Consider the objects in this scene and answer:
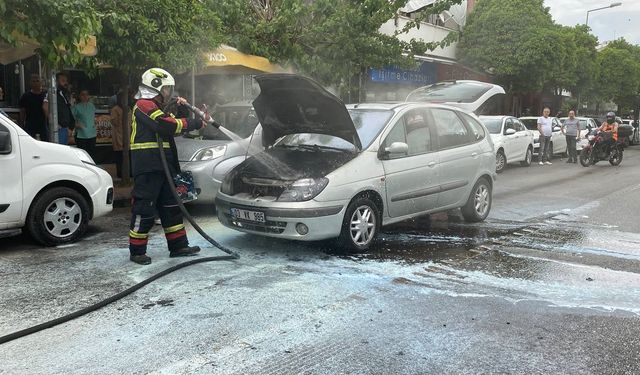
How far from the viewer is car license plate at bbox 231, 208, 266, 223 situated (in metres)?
5.54

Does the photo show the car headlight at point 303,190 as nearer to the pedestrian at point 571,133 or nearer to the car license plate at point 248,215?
the car license plate at point 248,215

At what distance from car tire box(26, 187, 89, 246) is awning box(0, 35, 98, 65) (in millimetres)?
1968

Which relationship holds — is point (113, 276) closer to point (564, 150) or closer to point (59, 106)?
point (59, 106)

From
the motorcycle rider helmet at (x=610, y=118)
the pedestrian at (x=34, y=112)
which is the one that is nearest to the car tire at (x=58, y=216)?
the pedestrian at (x=34, y=112)

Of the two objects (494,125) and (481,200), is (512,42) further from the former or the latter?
(481,200)

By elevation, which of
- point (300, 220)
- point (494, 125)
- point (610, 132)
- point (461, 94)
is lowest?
point (300, 220)

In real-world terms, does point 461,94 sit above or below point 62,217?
above

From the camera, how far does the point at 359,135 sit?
6117 mm

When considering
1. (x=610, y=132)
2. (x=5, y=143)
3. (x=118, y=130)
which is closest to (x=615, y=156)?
(x=610, y=132)

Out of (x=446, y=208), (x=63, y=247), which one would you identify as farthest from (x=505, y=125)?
(x=63, y=247)

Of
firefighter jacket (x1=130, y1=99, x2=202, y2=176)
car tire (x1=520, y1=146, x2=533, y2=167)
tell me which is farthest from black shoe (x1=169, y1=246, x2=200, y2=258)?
car tire (x1=520, y1=146, x2=533, y2=167)

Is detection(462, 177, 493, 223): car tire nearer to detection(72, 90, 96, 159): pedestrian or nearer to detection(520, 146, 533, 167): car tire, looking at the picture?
detection(72, 90, 96, 159): pedestrian

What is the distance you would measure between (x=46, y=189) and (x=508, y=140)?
12.0m

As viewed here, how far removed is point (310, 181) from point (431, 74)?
19.7m
